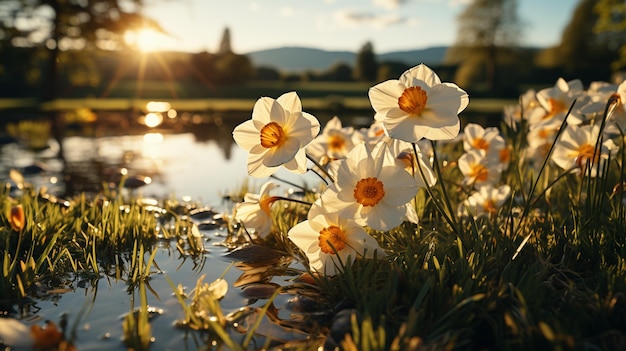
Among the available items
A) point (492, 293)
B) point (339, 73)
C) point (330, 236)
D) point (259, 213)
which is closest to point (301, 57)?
point (339, 73)

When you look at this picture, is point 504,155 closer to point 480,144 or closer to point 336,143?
point 480,144

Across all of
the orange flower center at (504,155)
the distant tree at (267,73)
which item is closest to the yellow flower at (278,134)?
the orange flower center at (504,155)

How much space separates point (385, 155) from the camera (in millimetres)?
2084

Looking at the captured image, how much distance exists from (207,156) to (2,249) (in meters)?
5.50

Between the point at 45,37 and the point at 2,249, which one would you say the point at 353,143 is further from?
the point at 45,37

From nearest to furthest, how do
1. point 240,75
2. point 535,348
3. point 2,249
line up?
point 535,348
point 2,249
point 240,75

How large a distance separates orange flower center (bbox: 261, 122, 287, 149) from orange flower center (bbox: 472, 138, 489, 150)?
5.55 feet

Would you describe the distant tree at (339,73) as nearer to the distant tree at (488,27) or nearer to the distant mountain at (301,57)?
the distant tree at (488,27)

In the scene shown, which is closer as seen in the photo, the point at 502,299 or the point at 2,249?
Answer: the point at 502,299

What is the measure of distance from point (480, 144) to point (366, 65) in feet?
195

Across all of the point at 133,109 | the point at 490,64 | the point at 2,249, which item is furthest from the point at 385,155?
the point at 490,64

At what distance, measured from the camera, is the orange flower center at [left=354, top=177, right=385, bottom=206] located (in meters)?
1.97

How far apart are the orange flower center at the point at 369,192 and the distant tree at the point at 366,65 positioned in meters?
59.1

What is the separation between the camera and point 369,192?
6.48 feet
